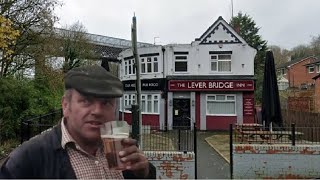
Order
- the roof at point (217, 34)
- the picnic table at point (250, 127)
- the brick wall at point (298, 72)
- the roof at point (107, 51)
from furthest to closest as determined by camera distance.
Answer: the brick wall at point (298, 72) → the roof at point (107, 51) → the roof at point (217, 34) → the picnic table at point (250, 127)

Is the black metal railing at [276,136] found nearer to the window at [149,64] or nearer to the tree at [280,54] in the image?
the window at [149,64]

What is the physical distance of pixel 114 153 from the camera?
1600 millimetres

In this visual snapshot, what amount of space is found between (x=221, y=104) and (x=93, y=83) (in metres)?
24.7

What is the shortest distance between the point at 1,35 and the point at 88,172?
37.5 feet

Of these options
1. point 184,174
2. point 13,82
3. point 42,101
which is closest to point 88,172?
point 184,174

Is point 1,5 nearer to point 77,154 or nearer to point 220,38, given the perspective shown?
point 220,38

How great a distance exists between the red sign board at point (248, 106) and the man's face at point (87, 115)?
80.7 feet

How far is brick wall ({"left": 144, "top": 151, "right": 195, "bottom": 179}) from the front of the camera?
935 centimetres

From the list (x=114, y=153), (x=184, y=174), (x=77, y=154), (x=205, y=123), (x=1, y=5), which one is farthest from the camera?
(x=205, y=123)

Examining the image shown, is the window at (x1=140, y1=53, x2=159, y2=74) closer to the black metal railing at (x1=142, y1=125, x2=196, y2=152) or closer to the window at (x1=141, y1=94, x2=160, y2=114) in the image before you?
the window at (x1=141, y1=94, x2=160, y2=114)

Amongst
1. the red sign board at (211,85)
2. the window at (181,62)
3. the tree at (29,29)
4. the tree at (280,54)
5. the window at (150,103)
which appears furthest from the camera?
the tree at (280,54)

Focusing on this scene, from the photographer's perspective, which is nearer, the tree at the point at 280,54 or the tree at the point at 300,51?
the tree at the point at 300,51

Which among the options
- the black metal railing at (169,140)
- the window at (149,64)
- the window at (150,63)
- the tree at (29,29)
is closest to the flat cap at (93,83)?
the black metal railing at (169,140)

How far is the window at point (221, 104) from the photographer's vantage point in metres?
25.9
